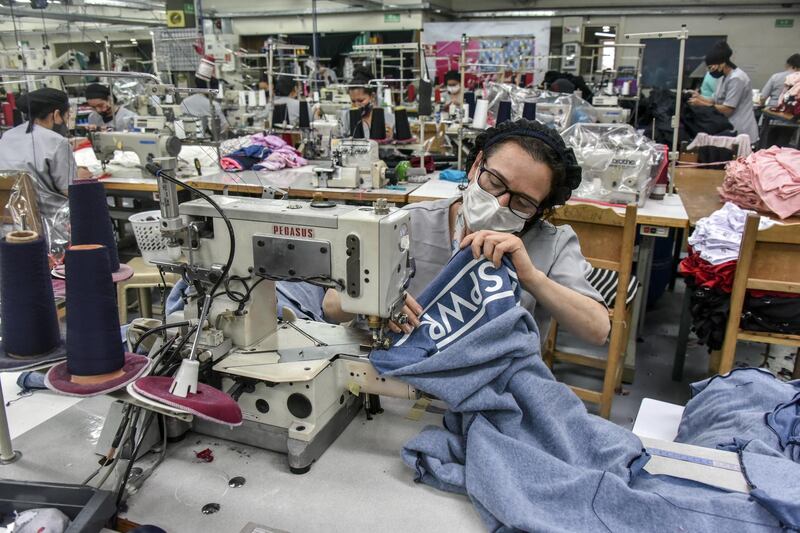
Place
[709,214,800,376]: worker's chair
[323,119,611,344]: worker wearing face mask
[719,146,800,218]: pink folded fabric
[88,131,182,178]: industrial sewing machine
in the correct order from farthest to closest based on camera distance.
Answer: [88,131,182,178]: industrial sewing machine, [719,146,800,218]: pink folded fabric, [709,214,800,376]: worker's chair, [323,119,611,344]: worker wearing face mask

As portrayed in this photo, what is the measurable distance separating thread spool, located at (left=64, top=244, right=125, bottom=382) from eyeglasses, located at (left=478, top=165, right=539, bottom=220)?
0.85 metres

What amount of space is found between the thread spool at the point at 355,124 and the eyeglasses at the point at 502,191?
3.50m

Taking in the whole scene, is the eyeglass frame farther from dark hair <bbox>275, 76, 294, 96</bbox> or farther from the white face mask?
dark hair <bbox>275, 76, 294, 96</bbox>

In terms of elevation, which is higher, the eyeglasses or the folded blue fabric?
the eyeglasses

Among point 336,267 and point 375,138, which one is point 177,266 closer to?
point 336,267

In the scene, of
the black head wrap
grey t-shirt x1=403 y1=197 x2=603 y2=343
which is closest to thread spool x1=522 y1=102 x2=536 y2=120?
grey t-shirt x1=403 y1=197 x2=603 y2=343

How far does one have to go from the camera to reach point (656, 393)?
121 inches

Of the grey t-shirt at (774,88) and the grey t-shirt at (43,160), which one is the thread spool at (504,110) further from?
the grey t-shirt at (774,88)

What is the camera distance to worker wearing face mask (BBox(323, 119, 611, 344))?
1396 mm

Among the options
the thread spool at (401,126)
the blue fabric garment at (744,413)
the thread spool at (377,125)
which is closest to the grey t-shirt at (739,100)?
the thread spool at (401,126)

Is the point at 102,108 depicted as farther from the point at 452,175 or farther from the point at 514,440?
the point at 514,440

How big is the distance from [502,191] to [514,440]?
2.00 feet

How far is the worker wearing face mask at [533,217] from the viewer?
140 cm

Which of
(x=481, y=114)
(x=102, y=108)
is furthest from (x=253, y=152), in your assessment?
(x=102, y=108)
